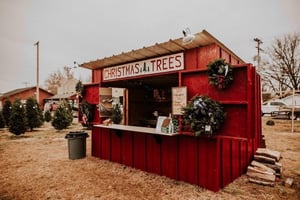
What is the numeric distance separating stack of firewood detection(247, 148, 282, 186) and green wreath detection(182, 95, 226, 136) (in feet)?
4.70

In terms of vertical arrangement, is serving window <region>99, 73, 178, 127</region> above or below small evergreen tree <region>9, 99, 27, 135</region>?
above

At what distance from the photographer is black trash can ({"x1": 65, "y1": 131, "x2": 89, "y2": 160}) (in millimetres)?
4910

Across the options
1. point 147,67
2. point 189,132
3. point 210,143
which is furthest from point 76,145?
point 210,143

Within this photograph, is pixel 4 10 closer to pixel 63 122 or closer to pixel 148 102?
pixel 148 102

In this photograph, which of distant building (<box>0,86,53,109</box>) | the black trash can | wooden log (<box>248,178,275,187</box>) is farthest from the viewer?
distant building (<box>0,86,53,109</box>)

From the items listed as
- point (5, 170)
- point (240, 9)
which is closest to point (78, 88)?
point (5, 170)

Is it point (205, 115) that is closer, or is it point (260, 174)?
point (205, 115)

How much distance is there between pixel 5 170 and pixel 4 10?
421 centimetres

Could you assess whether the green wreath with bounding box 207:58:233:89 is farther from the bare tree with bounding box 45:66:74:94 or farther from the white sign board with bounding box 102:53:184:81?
the bare tree with bounding box 45:66:74:94

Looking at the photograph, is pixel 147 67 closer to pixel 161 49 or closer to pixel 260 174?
pixel 161 49

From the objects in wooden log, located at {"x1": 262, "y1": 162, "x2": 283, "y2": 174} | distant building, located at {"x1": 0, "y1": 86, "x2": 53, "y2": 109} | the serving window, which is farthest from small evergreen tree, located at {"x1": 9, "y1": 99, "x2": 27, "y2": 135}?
distant building, located at {"x1": 0, "y1": 86, "x2": 53, "y2": 109}

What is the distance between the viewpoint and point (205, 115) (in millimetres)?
2758

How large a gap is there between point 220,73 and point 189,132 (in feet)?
3.79

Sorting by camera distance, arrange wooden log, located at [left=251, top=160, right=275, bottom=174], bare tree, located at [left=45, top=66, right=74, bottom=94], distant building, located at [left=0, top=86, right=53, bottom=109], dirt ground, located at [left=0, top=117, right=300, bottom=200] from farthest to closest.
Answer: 1. bare tree, located at [left=45, top=66, right=74, bottom=94]
2. distant building, located at [left=0, top=86, right=53, bottom=109]
3. wooden log, located at [left=251, top=160, right=275, bottom=174]
4. dirt ground, located at [left=0, top=117, right=300, bottom=200]
